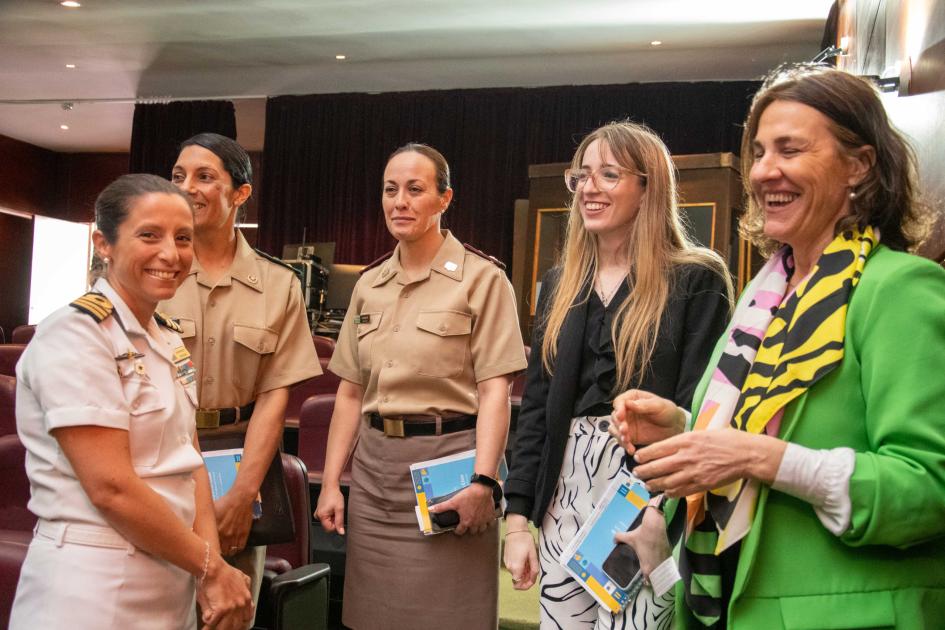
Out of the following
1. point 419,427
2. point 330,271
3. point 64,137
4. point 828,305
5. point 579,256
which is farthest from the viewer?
point 64,137

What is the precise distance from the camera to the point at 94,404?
1479 mm

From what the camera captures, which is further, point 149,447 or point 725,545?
point 149,447

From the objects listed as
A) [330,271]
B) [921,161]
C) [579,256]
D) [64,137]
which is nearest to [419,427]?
[579,256]

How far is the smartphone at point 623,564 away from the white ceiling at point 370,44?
7265mm

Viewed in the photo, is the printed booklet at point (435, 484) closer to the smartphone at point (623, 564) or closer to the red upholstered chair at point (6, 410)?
the smartphone at point (623, 564)

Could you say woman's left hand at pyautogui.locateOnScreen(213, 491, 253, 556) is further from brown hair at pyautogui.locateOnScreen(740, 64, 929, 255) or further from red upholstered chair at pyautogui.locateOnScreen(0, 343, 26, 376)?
red upholstered chair at pyautogui.locateOnScreen(0, 343, 26, 376)

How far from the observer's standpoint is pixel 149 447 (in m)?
1.59

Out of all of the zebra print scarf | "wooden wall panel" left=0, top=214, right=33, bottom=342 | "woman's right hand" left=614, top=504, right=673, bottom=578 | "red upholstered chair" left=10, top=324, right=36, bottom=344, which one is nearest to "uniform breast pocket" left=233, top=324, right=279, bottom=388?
"woman's right hand" left=614, top=504, right=673, bottom=578

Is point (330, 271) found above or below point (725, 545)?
above

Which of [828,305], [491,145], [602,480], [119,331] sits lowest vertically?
[602,480]

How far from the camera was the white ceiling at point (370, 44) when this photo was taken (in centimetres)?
843

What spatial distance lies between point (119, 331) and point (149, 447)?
0.70ft

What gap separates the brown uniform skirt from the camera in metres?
2.22

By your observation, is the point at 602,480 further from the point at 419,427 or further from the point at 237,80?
the point at 237,80
